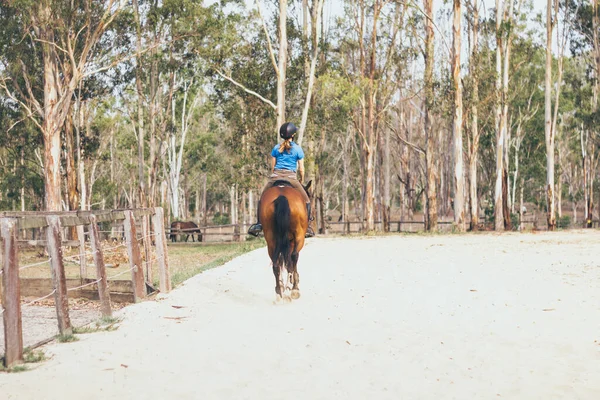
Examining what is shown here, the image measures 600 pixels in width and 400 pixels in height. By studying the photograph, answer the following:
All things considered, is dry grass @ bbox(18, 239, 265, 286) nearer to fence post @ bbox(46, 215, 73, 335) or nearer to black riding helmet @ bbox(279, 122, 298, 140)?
black riding helmet @ bbox(279, 122, 298, 140)

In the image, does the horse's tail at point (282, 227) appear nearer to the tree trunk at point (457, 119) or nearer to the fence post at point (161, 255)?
the fence post at point (161, 255)

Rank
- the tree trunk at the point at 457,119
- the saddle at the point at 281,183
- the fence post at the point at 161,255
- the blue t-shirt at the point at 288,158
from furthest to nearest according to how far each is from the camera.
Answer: the tree trunk at the point at 457,119 < the fence post at the point at 161,255 < the blue t-shirt at the point at 288,158 < the saddle at the point at 281,183

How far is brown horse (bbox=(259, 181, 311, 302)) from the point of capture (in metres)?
9.21

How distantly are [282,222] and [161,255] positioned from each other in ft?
8.85

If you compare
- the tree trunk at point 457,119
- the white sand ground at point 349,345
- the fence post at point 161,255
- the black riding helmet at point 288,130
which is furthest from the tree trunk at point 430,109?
the black riding helmet at point 288,130

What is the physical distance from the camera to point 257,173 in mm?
37000

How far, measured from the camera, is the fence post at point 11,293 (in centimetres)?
584

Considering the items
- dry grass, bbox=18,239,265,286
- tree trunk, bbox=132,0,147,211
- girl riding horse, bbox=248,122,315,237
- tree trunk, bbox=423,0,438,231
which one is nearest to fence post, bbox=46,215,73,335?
girl riding horse, bbox=248,122,315,237

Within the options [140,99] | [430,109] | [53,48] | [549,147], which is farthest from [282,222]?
[140,99]

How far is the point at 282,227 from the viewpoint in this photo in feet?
30.2

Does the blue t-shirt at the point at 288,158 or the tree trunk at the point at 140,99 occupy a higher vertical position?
the tree trunk at the point at 140,99

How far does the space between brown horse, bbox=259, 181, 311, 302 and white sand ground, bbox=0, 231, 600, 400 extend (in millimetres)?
614

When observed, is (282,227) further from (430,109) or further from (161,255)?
(430,109)

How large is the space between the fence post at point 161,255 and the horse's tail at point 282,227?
2.28 metres
